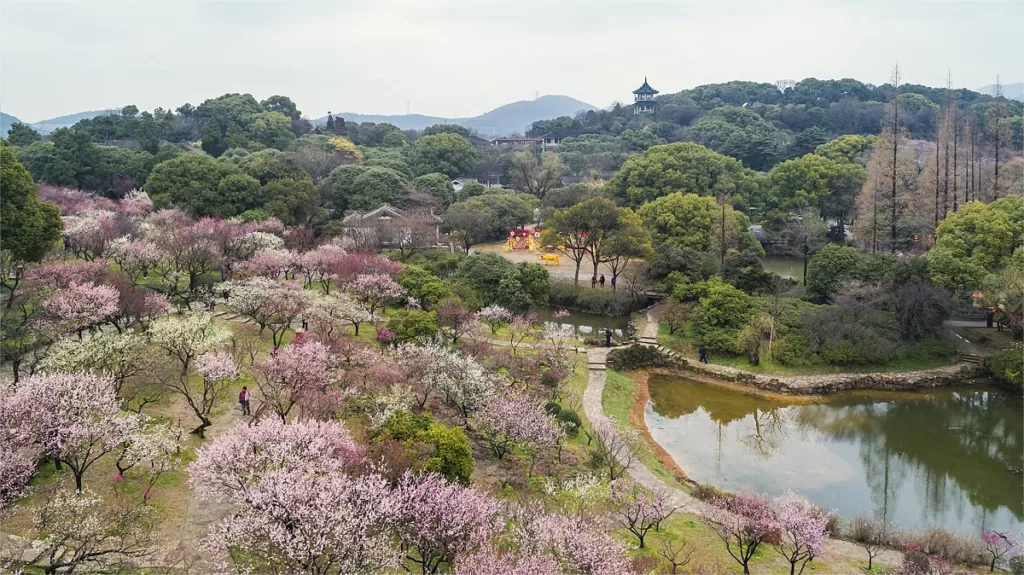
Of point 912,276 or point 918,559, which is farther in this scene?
point 912,276

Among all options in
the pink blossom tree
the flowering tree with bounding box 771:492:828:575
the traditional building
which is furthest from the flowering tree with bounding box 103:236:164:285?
the traditional building

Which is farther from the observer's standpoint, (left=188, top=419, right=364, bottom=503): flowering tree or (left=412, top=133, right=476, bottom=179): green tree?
(left=412, top=133, right=476, bottom=179): green tree

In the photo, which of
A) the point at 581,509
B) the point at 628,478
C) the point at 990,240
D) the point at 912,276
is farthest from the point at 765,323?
the point at 581,509

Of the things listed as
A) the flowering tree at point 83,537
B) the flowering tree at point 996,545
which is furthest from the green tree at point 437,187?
the flowering tree at point 996,545

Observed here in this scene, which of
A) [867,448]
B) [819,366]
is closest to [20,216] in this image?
[867,448]

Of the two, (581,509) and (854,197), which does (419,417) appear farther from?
(854,197)

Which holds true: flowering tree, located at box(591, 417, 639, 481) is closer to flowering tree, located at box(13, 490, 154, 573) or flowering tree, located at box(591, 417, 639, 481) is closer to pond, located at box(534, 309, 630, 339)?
flowering tree, located at box(13, 490, 154, 573)
